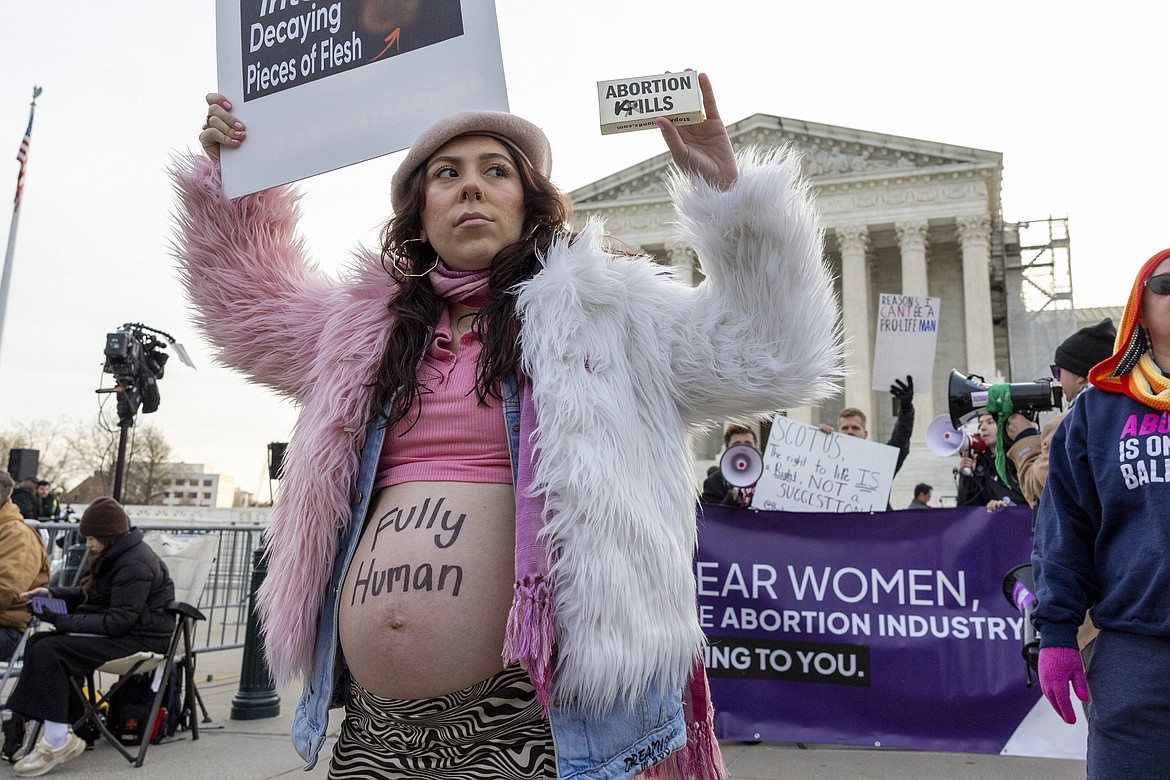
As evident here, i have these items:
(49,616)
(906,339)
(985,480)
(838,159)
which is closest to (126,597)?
(49,616)

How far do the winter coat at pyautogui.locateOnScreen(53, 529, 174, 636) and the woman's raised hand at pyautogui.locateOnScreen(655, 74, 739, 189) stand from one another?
16.7ft

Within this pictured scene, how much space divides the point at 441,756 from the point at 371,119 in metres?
1.43

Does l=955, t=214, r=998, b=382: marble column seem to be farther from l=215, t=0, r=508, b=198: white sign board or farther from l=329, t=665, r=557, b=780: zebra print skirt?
l=329, t=665, r=557, b=780: zebra print skirt

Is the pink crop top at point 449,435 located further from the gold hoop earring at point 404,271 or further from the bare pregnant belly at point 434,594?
the gold hoop earring at point 404,271

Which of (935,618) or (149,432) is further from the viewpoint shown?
(149,432)

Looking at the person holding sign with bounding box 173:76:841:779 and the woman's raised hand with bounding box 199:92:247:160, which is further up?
the woman's raised hand with bounding box 199:92:247:160

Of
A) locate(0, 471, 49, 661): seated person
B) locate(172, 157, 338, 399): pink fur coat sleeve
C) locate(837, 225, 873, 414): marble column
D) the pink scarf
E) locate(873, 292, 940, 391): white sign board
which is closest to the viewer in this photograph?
the pink scarf

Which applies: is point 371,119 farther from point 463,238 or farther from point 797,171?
point 797,171

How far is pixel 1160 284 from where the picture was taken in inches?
96.7

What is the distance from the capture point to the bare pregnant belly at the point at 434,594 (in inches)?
64.4

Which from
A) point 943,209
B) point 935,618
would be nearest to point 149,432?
point 943,209

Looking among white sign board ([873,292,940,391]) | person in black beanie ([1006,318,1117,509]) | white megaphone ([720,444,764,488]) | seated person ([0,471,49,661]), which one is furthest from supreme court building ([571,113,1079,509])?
person in black beanie ([1006,318,1117,509])

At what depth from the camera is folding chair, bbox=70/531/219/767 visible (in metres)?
5.28

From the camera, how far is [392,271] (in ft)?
6.79
